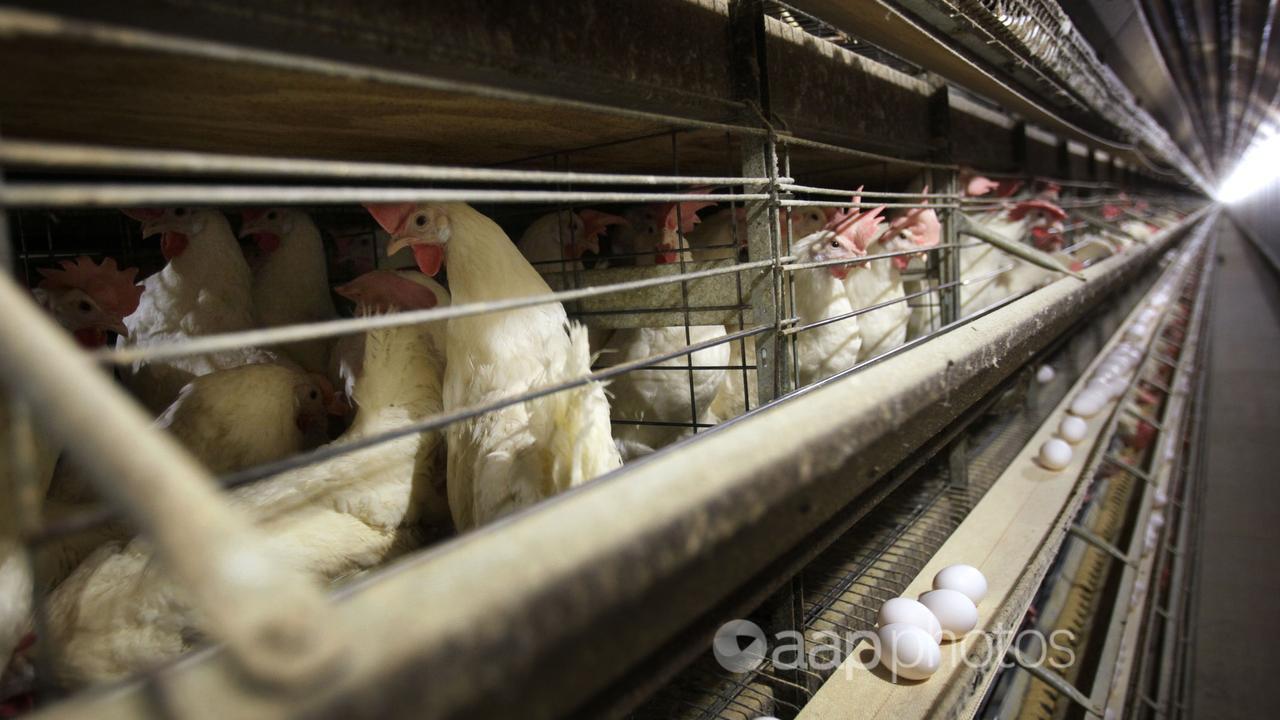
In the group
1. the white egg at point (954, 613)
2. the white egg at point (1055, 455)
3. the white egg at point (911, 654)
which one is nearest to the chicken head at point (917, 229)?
the white egg at point (1055, 455)

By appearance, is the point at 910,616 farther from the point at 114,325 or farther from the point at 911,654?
the point at 114,325

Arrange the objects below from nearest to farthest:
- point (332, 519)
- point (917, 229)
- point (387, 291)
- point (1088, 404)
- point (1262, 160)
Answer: point (332, 519) → point (387, 291) → point (917, 229) → point (1088, 404) → point (1262, 160)

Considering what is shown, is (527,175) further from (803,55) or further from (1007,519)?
(1007,519)

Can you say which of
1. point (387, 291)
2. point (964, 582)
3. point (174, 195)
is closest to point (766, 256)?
point (964, 582)

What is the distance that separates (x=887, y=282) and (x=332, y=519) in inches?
71.6

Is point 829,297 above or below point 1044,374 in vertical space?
above

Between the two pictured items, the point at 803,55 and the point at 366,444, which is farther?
the point at 803,55

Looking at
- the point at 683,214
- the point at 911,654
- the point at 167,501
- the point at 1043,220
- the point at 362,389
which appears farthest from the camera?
the point at 1043,220

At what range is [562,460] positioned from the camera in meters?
1.06

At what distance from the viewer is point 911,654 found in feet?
3.61

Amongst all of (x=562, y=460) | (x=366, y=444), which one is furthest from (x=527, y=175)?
(x=562, y=460)

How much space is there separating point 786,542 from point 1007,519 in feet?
4.88

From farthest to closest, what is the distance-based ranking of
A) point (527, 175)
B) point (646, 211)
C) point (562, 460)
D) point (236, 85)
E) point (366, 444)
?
1. point (646, 211)
2. point (562, 460)
3. point (236, 85)
4. point (527, 175)
5. point (366, 444)

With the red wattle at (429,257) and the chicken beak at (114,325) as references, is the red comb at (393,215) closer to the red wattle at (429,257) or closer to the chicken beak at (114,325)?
the red wattle at (429,257)
